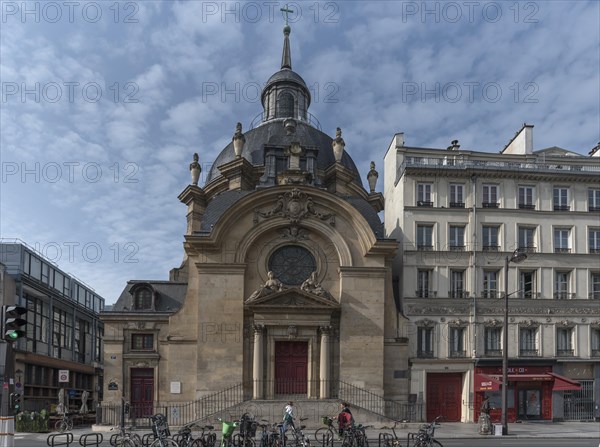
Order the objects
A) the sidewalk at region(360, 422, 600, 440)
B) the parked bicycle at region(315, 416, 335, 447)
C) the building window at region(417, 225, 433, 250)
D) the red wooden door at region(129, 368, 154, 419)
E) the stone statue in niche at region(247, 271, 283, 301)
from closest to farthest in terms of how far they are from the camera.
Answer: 1. the parked bicycle at region(315, 416, 335, 447)
2. the sidewalk at region(360, 422, 600, 440)
3. the stone statue in niche at region(247, 271, 283, 301)
4. the red wooden door at region(129, 368, 154, 419)
5. the building window at region(417, 225, 433, 250)

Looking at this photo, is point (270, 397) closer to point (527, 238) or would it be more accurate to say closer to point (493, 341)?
point (493, 341)

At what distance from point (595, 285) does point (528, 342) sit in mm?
5418

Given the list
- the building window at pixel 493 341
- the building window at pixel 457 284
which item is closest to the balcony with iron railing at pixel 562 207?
the building window at pixel 457 284

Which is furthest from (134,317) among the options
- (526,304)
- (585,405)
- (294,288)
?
(585,405)

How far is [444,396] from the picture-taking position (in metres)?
34.7

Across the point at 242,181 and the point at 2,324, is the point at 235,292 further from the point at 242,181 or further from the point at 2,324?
the point at 2,324

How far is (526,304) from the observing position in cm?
3538

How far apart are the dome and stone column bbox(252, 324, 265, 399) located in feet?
48.7

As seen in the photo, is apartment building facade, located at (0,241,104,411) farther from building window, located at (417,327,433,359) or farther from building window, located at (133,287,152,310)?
building window, located at (417,327,433,359)

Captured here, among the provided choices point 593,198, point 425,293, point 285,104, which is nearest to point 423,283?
point 425,293

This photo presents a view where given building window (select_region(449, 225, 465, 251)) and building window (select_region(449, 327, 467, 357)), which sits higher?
building window (select_region(449, 225, 465, 251))

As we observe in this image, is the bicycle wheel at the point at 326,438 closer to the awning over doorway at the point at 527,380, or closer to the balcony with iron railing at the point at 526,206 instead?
the awning over doorway at the point at 527,380

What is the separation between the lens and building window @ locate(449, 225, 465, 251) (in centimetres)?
3603

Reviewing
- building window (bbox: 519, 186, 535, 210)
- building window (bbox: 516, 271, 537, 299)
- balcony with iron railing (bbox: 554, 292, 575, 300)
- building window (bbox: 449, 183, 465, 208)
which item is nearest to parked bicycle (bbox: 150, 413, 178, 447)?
building window (bbox: 449, 183, 465, 208)
